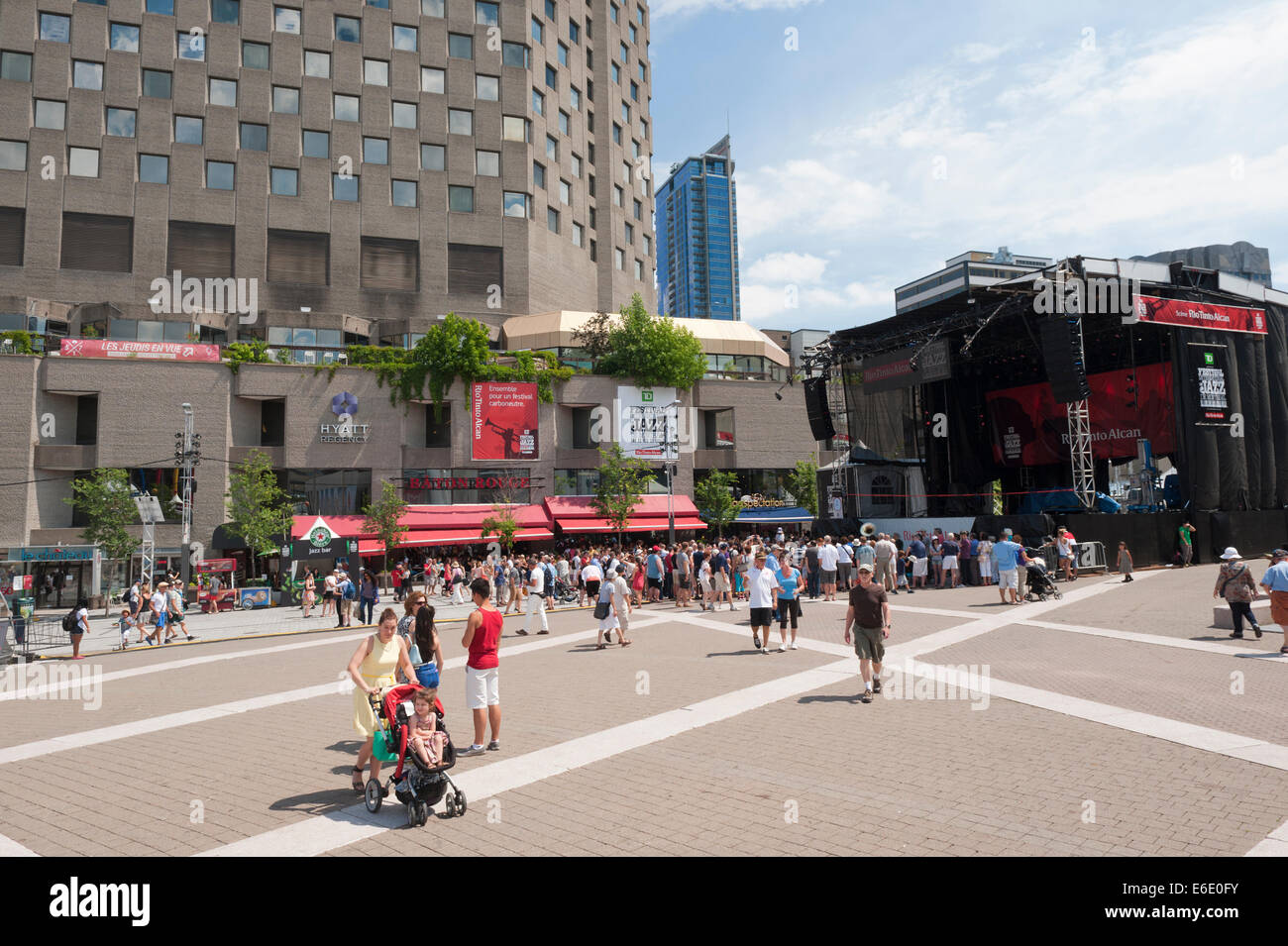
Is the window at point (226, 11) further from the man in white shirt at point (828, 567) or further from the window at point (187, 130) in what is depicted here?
the man in white shirt at point (828, 567)

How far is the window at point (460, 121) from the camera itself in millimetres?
49156

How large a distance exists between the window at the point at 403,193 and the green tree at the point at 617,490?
2095cm

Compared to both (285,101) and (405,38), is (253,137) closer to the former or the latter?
(285,101)

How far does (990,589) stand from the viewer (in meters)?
22.1

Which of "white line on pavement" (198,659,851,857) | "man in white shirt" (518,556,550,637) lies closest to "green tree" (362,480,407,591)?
"man in white shirt" (518,556,550,637)

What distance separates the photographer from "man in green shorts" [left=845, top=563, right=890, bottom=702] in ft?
31.4

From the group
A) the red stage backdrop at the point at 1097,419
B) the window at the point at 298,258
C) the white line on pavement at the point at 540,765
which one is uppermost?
the window at the point at 298,258

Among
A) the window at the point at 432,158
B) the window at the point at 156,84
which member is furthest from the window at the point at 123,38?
the window at the point at 432,158

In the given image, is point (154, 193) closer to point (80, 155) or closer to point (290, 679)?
point (80, 155)

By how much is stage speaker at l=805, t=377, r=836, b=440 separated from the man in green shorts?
87.4 ft

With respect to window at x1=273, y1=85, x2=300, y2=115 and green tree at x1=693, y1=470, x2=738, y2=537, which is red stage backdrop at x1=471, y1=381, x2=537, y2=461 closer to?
green tree at x1=693, y1=470, x2=738, y2=537

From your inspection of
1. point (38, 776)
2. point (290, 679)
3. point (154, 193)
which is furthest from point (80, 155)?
point (38, 776)

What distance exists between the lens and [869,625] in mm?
9641
